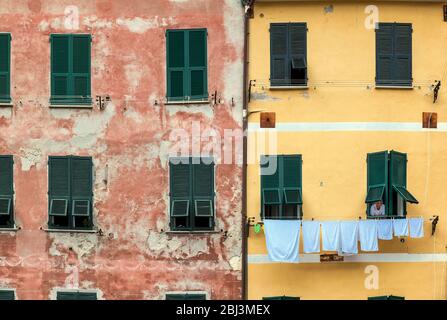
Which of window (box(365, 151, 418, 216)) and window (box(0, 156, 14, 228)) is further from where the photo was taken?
window (box(0, 156, 14, 228))

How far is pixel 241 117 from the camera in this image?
2395cm

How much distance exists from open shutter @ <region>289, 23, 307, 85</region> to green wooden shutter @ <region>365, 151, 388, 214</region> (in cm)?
271

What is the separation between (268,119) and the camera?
2388 cm

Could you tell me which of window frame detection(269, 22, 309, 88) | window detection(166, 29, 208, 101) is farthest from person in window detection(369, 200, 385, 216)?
window detection(166, 29, 208, 101)

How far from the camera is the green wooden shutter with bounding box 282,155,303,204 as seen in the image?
23.6 m

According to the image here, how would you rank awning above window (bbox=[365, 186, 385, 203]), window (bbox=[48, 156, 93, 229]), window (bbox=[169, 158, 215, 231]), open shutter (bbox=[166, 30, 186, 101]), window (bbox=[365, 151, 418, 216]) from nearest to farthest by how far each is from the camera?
awning above window (bbox=[365, 186, 385, 203]) < window (bbox=[365, 151, 418, 216]) < window (bbox=[169, 158, 215, 231]) < window (bbox=[48, 156, 93, 229]) < open shutter (bbox=[166, 30, 186, 101])

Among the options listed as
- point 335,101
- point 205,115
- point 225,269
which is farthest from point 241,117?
point 225,269

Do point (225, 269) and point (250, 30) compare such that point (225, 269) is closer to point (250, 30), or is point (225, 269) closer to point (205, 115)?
point (205, 115)

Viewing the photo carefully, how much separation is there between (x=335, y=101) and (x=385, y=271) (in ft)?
15.2

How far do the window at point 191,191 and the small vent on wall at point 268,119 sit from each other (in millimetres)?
1704

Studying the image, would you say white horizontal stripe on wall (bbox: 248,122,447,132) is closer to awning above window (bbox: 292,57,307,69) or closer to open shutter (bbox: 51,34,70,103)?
awning above window (bbox: 292,57,307,69)

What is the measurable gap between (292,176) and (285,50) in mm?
3330

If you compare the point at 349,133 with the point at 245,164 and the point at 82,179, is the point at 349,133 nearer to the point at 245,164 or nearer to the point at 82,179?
the point at 245,164

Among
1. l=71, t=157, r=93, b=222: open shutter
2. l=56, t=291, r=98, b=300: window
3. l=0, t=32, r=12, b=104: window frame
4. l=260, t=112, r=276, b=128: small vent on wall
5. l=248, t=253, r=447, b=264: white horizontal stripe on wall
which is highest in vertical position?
l=0, t=32, r=12, b=104: window frame
